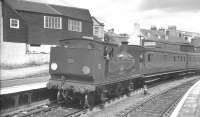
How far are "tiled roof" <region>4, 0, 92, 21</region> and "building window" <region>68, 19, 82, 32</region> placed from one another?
2.41 ft

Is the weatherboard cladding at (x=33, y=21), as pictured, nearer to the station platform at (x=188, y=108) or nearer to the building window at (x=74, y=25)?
the building window at (x=74, y=25)

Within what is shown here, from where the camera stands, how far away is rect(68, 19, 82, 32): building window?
120 ft

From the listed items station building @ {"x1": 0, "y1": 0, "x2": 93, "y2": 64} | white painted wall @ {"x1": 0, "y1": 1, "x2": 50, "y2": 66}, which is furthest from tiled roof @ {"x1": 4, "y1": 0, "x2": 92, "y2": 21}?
white painted wall @ {"x1": 0, "y1": 1, "x2": 50, "y2": 66}

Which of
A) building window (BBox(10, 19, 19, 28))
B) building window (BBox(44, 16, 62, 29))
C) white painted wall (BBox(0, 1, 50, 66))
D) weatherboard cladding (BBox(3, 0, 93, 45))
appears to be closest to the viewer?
white painted wall (BBox(0, 1, 50, 66))

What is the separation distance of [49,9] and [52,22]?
194cm

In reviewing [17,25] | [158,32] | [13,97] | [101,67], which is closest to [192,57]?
[17,25]

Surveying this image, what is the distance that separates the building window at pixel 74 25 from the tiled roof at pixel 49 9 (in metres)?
0.73

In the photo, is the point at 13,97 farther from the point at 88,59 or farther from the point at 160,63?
the point at 160,63

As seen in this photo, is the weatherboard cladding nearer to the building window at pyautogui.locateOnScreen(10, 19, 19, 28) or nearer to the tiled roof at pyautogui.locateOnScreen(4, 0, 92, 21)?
the tiled roof at pyautogui.locateOnScreen(4, 0, 92, 21)

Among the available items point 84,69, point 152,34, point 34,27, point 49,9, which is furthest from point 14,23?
point 152,34

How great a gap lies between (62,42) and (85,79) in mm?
2099

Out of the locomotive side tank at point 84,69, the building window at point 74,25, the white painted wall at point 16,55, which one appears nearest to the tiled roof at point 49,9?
the building window at point 74,25

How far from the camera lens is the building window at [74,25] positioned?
36469 mm

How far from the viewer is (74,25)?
122 feet
